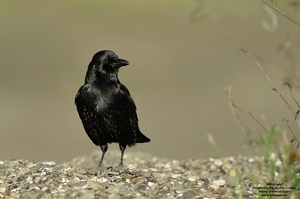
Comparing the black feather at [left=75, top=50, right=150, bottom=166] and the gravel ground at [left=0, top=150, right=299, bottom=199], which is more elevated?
the black feather at [left=75, top=50, right=150, bottom=166]

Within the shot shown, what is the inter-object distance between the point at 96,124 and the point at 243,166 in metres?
2.31

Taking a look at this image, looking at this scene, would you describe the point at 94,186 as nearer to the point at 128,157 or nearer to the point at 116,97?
the point at 116,97

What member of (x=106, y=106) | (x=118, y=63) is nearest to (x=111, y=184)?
(x=106, y=106)

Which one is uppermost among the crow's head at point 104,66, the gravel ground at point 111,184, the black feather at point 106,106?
the crow's head at point 104,66

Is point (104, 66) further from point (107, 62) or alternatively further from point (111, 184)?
point (111, 184)

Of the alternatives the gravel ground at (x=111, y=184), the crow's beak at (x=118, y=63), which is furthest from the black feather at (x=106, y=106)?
the gravel ground at (x=111, y=184)

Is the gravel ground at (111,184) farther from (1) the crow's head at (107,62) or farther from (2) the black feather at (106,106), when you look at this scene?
(1) the crow's head at (107,62)

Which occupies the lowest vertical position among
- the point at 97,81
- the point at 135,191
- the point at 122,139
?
the point at 135,191

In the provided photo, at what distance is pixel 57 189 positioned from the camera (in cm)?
564

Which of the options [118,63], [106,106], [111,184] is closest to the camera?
[111,184]

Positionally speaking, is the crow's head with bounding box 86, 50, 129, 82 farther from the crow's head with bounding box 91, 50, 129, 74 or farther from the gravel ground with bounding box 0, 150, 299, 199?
the gravel ground with bounding box 0, 150, 299, 199

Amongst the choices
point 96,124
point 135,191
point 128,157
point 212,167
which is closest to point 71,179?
point 135,191

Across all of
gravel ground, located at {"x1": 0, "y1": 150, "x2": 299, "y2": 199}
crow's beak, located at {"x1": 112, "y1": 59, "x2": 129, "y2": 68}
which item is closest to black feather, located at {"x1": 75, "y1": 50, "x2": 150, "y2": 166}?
crow's beak, located at {"x1": 112, "y1": 59, "x2": 129, "y2": 68}

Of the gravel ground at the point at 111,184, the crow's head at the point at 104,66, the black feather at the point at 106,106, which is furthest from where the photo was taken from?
the crow's head at the point at 104,66
